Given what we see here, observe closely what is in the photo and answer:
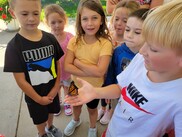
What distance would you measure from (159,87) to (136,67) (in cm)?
20

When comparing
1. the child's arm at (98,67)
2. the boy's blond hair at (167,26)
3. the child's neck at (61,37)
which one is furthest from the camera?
the child's neck at (61,37)

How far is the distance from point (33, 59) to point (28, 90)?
240 millimetres

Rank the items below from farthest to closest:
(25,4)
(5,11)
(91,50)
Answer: (5,11)
(91,50)
(25,4)

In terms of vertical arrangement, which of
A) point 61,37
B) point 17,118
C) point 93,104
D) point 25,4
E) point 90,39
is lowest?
point 17,118

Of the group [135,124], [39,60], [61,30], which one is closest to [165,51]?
[135,124]

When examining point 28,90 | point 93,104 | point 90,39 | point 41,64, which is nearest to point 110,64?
point 90,39

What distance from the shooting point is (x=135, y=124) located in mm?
978

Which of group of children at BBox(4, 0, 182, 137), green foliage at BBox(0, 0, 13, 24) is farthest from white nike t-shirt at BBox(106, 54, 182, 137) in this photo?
green foliage at BBox(0, 0, 13, 24)

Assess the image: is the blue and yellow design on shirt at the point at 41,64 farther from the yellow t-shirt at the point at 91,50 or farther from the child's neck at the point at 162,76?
the child's neck at the point at 162,76

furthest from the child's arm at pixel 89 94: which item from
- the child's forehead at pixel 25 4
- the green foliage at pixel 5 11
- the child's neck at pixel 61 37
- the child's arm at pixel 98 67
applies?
the green foliage at pixel 5 11

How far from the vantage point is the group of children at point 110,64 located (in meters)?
0.82

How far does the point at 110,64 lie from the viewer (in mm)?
1580

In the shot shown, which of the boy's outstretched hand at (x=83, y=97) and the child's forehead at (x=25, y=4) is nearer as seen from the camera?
the boy's outstretched hand at (x=83, y=97)

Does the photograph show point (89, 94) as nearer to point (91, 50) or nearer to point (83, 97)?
point (83, 97)
